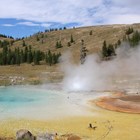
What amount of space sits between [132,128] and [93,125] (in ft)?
9.78

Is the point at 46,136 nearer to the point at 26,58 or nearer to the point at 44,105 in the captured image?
the point at 44,105

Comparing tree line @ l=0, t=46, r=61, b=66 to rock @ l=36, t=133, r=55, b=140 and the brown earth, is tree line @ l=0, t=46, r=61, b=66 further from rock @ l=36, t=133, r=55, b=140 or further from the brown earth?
rock @ l=36, t=133, r=55, b=140

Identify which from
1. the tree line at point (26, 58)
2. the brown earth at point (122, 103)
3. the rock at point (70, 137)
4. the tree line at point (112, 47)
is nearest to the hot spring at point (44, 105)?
the brown earth at point (122, 103)

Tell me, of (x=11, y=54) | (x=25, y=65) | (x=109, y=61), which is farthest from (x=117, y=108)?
(x=11, y=54)

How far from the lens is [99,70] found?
260 ft

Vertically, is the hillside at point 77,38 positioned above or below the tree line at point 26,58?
above

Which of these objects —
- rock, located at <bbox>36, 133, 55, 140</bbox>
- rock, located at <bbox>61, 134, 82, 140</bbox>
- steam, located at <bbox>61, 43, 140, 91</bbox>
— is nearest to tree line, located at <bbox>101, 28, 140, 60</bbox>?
steam, located at <bbox>61, 43, 140, 91</bbox>

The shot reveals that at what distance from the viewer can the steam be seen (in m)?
58.2

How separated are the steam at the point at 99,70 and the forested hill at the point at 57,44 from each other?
771cm

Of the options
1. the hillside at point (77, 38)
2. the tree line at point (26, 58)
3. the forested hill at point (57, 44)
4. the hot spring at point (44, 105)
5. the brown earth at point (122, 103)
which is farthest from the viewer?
the hillside at point (77, 38)

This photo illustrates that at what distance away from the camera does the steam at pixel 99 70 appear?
191 ft

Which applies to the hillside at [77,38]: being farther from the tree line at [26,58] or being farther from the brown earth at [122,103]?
the brown earth at [122,103]

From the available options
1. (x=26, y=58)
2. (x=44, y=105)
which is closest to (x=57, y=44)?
(x=26, y=58)

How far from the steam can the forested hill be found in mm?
7710
